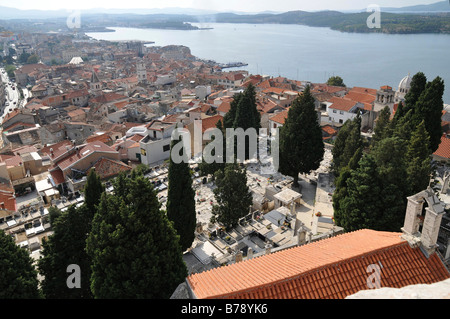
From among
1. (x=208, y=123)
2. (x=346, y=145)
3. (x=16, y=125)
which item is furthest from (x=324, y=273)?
(x=16, y=125)

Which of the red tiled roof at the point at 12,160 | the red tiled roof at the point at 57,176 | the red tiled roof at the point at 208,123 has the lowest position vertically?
the red tiled roof at the point at 57,176

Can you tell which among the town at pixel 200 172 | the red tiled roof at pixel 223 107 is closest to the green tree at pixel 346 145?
the town at pixel 200 172

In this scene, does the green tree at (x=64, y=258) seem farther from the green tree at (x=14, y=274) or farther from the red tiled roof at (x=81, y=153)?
the red tiled roof at (x=81, y=153)

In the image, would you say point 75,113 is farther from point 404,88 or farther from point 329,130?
point 404,88

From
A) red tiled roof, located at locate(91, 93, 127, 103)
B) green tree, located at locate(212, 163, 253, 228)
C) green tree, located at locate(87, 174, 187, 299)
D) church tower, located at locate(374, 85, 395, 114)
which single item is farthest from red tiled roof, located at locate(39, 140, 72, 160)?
church tower, located at locate(374, 85, 395, 114)

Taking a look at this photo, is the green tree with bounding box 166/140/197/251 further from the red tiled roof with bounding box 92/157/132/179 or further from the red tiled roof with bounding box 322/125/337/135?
the red tiled roof with bounding box 322/125/337/135
